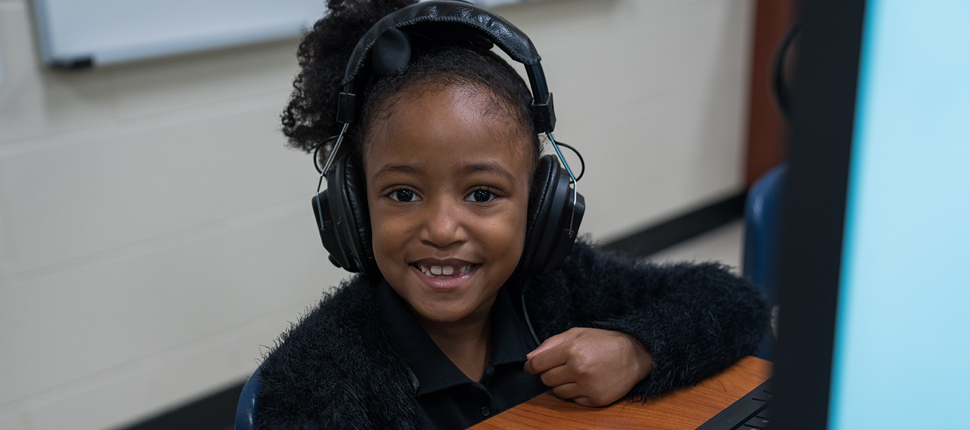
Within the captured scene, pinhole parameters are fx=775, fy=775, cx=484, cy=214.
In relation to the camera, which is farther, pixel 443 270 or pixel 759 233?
pixel 759 233

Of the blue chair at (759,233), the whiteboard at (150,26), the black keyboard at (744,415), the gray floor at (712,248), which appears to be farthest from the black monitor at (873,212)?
the gray floor at (712,248)

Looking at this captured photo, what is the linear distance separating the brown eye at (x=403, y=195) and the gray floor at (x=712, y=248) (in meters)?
2.32

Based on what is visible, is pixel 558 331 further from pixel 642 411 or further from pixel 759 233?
pixel 759 233

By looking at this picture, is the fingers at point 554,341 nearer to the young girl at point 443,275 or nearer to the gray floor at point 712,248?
the young girl at point 443,275

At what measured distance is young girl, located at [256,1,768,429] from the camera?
0.77 meters

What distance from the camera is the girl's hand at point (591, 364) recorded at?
767 millimetres

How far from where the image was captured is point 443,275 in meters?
0.83

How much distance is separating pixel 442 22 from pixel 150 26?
1096 millimetres

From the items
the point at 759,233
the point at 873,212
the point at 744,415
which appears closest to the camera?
the point at 873,212

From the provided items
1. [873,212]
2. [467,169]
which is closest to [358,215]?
[467,169]

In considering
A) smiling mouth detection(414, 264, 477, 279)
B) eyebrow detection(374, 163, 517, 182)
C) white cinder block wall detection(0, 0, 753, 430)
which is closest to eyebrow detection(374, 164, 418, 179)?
eyebrow detection(374, 163, 517, 182)

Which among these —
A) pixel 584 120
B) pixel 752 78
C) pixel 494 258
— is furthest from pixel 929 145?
pixel 752 78

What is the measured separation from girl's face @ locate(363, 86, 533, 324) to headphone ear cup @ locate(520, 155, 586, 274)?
0.02 m

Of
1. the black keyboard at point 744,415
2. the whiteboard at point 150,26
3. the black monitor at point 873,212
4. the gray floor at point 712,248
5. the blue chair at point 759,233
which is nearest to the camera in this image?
the black monitor at point 873,212
